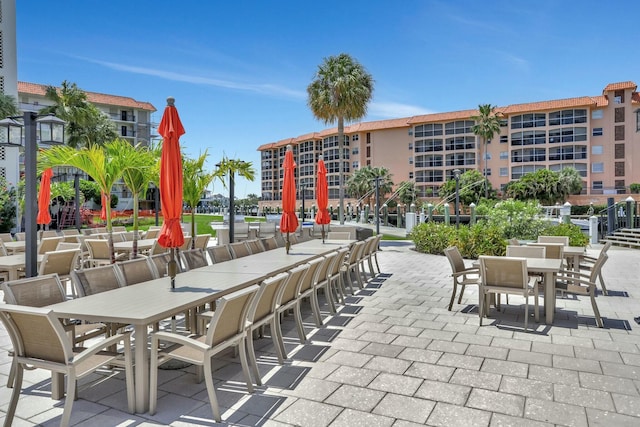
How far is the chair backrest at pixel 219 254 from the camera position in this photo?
7.10 meters

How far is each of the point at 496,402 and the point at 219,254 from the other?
490 centimetres

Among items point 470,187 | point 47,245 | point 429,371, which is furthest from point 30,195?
point 470,187

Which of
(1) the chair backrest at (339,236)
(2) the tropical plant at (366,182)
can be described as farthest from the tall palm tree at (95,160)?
(2) the tropical plant at (366,182)

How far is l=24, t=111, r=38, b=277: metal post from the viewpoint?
5801mm

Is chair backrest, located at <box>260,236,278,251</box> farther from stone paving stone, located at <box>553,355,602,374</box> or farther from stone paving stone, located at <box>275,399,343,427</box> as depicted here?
stone paving stone, located at <box>553,355,602,374</box>

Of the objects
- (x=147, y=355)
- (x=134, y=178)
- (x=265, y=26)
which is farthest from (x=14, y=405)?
(x=265, y=26)

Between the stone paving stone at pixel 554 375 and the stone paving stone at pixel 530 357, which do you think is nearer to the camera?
the stone paving stone at pixel 554 375

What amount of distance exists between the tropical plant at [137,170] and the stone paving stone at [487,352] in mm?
7100

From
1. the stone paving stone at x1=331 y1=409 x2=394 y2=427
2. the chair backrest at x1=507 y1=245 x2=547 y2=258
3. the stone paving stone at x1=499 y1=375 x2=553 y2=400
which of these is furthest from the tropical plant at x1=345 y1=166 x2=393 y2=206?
the stone paving stone at x1=331 y1=409 x2=394 y2=427

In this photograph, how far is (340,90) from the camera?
22422mm

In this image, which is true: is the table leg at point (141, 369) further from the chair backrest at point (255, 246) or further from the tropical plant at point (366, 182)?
the tropical plant at point (366, 182)

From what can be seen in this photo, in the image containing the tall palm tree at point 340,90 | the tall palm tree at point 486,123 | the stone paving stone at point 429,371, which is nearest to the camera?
the stone paving stone at point 429,371

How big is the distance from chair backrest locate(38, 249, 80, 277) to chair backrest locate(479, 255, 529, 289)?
6.66 metres

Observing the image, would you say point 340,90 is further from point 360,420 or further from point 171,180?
point 360,420
